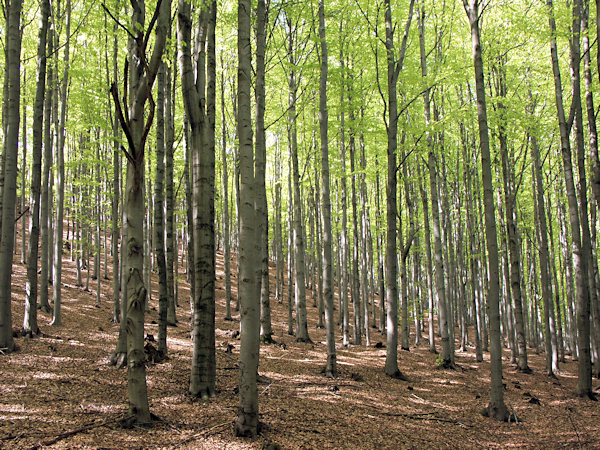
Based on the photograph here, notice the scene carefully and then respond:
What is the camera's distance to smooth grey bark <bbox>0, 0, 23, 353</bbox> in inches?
261

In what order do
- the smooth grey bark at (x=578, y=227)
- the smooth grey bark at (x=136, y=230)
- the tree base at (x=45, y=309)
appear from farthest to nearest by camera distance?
1. the tree base at (x=45, y=309)
2. the smooth grey bark at (x=578, y=227)
3. the smooth grey bark at (x=136, y=230)

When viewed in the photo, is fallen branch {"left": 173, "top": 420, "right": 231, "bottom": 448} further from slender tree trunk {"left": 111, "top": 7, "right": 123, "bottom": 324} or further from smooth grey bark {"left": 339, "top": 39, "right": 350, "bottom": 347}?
smooth grey bark {"left": 339, "top": 39, "right": 350, "bottom": 347}

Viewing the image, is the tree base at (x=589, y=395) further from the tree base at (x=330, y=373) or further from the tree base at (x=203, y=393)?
the tree base at (x=203, y=393)

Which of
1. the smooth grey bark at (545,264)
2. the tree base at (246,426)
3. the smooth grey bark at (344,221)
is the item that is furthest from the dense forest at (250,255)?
the smooth grey bark at (344,221)

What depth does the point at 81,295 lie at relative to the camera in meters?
14.8

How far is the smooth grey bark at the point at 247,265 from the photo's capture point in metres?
4.29

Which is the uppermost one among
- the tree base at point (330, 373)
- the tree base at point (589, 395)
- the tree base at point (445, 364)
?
the tree base at point (330, 373)

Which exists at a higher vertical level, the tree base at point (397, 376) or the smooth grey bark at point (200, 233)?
the smooth grey bark at point (200, 233)

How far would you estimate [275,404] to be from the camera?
19.1 feet

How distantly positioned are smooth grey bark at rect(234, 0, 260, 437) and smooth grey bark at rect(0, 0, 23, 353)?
475cm

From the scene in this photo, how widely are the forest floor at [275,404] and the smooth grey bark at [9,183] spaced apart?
0.57 meters

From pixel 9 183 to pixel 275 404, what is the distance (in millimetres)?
5808

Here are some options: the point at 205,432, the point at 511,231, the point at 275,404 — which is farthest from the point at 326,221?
the point at 511,231

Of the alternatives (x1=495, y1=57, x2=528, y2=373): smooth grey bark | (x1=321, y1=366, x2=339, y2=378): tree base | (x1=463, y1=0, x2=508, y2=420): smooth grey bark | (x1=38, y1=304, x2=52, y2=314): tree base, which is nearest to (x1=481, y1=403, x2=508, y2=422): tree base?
(x1=463, y1=0, x2=508, y2=420): smooth grey bark
